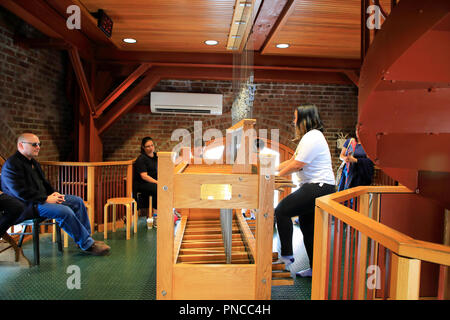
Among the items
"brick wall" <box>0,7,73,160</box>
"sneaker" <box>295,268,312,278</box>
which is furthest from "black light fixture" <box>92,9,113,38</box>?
"sneaker" <box>295,268,312,278</box>

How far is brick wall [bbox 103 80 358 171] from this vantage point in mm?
5566

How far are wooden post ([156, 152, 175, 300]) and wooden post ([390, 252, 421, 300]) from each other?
101cm

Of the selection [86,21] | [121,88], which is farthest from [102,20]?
[121,88]

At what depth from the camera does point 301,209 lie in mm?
2572

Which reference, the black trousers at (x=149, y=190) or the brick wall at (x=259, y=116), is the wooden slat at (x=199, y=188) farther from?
the brick wall at (x=259, y=116)

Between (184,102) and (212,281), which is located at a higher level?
(184,102)

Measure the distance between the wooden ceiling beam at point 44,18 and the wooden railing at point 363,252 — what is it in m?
2.97

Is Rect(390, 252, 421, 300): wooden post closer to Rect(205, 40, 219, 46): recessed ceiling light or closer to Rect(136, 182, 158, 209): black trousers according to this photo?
Rect(205, 40, 219, 46): recessed ceiling light

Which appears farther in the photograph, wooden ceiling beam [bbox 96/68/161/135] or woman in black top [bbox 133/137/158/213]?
wooden ceiling beam [bbox 96/68/161/135]

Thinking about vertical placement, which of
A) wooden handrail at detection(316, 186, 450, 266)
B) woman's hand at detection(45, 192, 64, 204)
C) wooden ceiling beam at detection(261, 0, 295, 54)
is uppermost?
wooden ceiling beam at detection(261, 0, 295, 54)

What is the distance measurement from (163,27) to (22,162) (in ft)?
6.61

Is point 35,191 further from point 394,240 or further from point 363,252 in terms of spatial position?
point 394,240

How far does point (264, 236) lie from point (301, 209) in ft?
3.13
